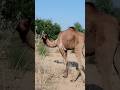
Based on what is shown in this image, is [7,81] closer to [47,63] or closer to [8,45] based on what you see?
[8,45]

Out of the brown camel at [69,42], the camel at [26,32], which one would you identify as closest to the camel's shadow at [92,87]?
the camel at [26,32]

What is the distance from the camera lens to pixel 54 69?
5141 millimetres

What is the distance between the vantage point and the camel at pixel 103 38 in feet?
10.9

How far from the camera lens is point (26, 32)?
342 centimetres

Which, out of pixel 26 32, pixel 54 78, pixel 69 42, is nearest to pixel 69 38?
pixel 69 42

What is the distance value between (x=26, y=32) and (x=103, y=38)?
2.37ft

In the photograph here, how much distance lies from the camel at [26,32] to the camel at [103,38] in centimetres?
52

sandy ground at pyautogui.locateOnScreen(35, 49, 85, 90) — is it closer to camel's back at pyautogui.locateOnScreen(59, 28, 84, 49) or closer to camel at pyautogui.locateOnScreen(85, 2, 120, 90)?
camel's back at pyautogui.locateOnScreen(59, 28, 84, 49)

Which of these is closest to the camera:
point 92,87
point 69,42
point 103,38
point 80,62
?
point 103,38

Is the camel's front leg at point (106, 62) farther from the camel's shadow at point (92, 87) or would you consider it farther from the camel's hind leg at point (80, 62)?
the camel's hind leg at point (80, 62)

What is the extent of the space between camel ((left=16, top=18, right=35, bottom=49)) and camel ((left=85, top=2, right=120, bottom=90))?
52 centimetres

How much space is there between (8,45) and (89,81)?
0.83m

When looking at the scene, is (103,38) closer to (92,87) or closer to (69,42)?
(92,87)

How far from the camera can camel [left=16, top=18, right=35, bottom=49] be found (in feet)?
11.0
